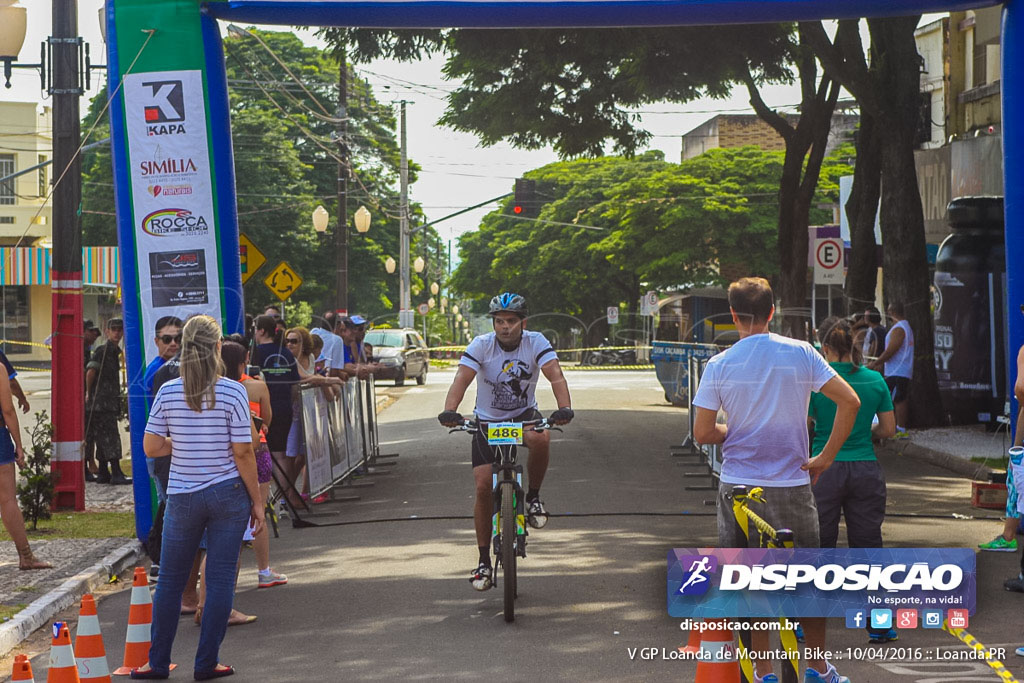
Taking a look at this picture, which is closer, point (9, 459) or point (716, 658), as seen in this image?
point (716, 658)

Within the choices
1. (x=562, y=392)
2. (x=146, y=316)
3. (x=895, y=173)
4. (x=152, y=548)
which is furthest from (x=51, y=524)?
(x=895, y=173)

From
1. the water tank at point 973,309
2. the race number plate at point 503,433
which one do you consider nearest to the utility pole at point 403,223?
the race number plate at point 503,433

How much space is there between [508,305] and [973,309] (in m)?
13.3

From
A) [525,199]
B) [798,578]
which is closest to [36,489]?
[525,199]

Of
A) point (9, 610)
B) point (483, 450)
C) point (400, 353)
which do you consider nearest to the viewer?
point (9, 610)

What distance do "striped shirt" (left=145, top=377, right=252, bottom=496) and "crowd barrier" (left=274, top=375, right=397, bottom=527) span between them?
440cm

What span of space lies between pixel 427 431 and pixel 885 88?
869 cm

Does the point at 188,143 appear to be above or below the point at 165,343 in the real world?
above

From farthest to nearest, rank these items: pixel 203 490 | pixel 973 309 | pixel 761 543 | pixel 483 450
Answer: pixel 973 309 → pixel 483 450 → pixel 203 490 → pixel 761 543

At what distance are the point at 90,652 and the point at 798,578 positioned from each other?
3277 millimetres

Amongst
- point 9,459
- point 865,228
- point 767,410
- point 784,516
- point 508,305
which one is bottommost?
point 9,459

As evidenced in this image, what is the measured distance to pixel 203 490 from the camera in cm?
672

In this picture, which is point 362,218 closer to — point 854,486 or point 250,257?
point 250,257

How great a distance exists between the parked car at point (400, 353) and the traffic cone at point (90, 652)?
19730 millimetres
